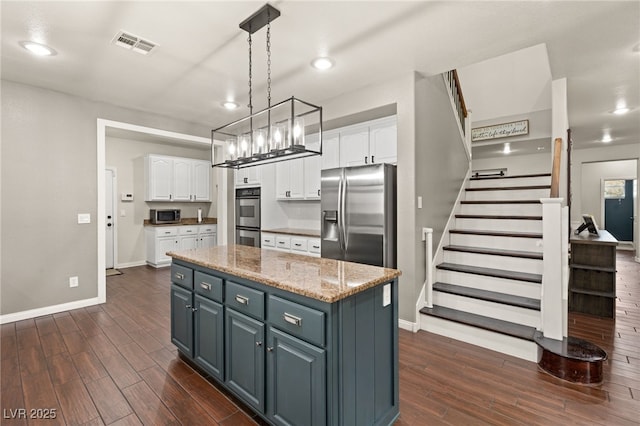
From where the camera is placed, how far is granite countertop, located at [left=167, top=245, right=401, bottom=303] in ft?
5.22

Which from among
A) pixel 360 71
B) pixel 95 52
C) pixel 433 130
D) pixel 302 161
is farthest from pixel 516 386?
pixel 95 52

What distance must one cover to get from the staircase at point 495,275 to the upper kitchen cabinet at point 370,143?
1.41 m

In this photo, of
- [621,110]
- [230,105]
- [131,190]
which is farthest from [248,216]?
[621,110]

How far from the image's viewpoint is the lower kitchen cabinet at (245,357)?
1.85 metres

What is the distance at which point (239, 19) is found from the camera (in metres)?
2.35

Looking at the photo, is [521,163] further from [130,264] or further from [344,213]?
[130,264]

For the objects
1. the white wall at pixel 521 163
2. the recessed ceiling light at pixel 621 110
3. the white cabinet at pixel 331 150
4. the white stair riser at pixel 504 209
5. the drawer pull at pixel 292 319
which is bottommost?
the drawer pull at pixel 292 319

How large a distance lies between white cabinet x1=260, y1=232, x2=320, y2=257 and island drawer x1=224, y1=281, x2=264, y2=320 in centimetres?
231

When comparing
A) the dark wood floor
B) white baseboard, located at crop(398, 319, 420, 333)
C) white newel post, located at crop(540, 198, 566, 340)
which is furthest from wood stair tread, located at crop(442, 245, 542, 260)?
white baseboard, located at crop(398, 319, 420, 333)

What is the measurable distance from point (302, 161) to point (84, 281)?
3.42m

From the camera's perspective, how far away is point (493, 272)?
131 inches

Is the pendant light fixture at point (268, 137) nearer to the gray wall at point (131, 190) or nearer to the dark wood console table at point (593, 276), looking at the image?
the dark wood console table at point (593, 276)

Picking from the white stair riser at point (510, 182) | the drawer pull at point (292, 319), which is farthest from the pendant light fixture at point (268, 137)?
the white stair riser at point (510, 182)

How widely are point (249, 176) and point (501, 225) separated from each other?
3.96m
